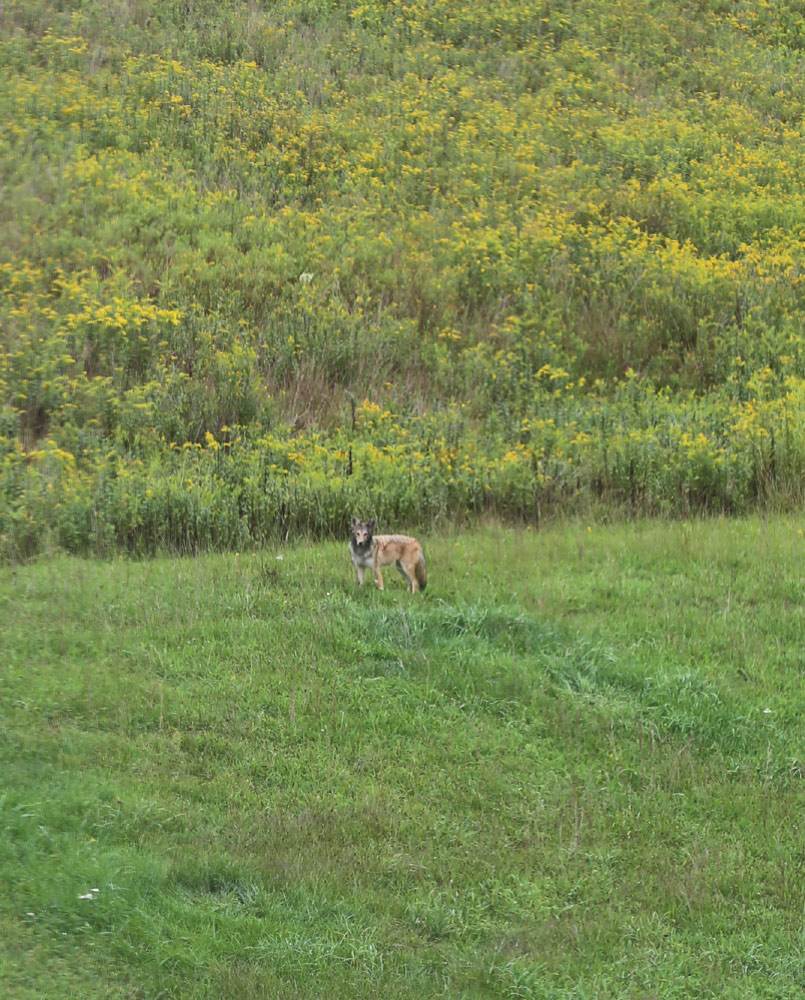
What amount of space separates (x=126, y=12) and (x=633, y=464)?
15426mm

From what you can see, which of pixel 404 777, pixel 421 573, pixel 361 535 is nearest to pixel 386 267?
pixel 421 573

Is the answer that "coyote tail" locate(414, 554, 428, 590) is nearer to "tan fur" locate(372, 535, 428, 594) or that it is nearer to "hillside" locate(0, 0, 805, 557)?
"tan fur" locate(372, 535, 428, 594)

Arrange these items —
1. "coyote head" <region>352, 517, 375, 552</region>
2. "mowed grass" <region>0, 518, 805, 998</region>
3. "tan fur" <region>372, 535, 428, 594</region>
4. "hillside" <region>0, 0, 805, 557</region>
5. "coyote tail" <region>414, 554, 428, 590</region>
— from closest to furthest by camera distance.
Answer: "mowed grass" <region>0, 518, 805, 998</region> → "coyote head" <region>352, 517, 375, 552</region> → "tan fur" <region>372, 535, 428, 594</region> → "coyote tail" <region>414, 554, 428, 590</region> → "hillside" <region>0, 0, 805, 557</region>

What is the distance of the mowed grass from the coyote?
0.47ft

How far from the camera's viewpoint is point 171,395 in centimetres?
1413

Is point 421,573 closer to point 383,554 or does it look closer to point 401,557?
point 401,557

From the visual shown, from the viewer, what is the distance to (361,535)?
9.49m

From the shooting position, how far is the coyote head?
9477mm

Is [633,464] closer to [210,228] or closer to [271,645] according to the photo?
[271,645]

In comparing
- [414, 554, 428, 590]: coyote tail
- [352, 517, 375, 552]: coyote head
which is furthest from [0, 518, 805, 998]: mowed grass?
[352, 517, 375, 552]: coyote head

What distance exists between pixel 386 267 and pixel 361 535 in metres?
8.63

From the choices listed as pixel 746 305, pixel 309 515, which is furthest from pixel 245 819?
pixel 746 305

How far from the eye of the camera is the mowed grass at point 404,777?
576 centimetres

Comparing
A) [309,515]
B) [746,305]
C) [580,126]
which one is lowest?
[309,515]
